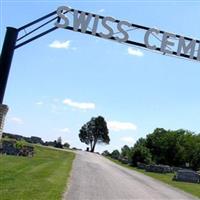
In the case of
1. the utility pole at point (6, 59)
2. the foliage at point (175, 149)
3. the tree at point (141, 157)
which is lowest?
the utility pole at point (6, 59)

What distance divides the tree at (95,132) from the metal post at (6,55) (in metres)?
174

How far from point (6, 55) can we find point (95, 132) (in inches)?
6908

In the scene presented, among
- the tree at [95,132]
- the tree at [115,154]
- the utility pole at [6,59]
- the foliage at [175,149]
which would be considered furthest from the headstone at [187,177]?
the tree at [95,132]

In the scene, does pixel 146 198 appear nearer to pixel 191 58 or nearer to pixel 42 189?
pixel 42 189

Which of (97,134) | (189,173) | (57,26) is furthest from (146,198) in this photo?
(97,134)

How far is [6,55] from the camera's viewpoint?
523 inches

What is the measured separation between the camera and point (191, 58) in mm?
15461

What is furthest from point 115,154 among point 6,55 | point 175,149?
point 6,55

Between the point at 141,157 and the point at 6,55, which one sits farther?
the point at 141,157

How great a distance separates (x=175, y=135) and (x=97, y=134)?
234 feet

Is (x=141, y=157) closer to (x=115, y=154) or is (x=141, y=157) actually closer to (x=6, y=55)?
(x=6, y=55)

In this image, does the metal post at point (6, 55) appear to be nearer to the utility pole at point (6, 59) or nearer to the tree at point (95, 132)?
the utility pole at point (6, 59)

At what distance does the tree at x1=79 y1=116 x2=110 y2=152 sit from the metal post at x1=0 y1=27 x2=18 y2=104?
173849 mm

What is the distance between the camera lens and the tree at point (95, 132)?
7411 inches
